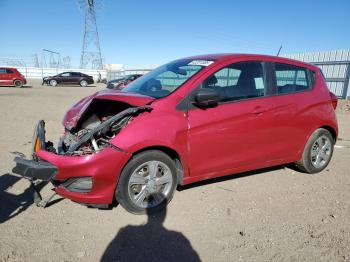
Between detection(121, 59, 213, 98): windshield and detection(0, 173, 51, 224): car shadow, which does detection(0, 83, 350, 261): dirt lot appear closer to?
detection(0, 173, 51, 224): car shadow

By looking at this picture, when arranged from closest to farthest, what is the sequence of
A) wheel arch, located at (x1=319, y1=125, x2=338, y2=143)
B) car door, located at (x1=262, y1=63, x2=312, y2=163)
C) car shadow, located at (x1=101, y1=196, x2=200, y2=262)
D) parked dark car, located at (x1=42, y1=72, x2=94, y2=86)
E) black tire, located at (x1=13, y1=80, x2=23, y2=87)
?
1. car shadow, located at (x1=101, y1=196, x2=200, y2=262)
2. car door, located at (x1=262, y1=63, x2=312, y2=163)
3. wheel arch, located at (x1=319, y1=125, x2=338, y2=143)
4. black tire, located at (x1=13, y1=80, x2=23, y2=87)
5. parked dark car, located at (x1=42, y1=72, x2=94, y2=86)

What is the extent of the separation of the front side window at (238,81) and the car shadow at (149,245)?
6.01 ft

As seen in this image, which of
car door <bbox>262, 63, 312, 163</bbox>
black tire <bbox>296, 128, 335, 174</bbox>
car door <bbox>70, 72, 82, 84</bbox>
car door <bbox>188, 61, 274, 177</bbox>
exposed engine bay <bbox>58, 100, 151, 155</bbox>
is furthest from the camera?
car door <bbox>70, 72, 82, 84</bbox>

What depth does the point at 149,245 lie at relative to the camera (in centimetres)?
332

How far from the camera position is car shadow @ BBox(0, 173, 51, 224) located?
388 centimetres

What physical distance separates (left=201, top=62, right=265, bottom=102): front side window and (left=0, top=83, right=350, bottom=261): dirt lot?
4.52 feet

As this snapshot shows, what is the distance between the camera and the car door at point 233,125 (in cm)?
409

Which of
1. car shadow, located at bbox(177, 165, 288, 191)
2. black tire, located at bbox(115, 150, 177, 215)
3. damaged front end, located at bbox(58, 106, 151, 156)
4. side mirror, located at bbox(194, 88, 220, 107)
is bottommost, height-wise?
car shadow, located at bbox(177, 165, 288, 191)

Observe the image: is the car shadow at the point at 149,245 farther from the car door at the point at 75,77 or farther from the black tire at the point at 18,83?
the car door at the point at 75,77

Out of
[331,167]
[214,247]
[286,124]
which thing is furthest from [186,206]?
[331,167]

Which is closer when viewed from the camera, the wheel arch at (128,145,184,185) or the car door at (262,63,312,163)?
the wheel arch at (128,145,184,185)

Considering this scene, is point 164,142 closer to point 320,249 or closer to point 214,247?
point 214,247

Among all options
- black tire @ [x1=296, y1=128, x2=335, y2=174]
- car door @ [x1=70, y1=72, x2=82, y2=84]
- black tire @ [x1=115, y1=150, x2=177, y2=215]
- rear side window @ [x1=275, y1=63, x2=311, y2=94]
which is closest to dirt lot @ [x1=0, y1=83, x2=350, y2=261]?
black tire @ [x1=115, y1=150, x2=177, y2=215]

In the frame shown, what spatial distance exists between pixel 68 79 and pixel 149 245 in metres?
33.0
